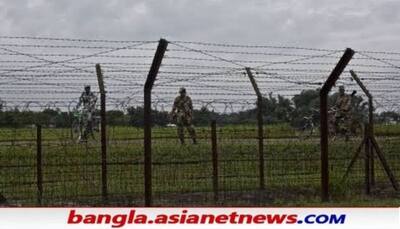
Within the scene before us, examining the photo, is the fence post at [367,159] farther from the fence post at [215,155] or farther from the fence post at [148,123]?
the fence post at [148,123]

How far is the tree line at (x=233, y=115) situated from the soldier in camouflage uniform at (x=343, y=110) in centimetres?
9

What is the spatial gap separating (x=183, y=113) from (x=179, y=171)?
2.20 m

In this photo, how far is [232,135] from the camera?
11.4 m

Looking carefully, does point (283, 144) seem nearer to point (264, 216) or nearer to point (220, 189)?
point (220, 189)

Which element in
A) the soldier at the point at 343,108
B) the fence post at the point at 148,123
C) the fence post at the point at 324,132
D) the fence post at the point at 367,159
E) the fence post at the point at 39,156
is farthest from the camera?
the soldier at the point at 343,108

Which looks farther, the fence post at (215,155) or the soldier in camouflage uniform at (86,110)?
the fence post at (215,155)

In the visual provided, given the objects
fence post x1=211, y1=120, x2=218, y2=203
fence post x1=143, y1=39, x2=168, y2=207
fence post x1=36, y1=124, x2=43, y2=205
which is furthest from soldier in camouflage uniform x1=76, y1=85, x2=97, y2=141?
Answer: fence post x1=211, y1=120, x2=218, y2=203

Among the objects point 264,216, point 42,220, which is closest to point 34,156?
point 42,220

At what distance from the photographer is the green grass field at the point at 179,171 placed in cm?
1074

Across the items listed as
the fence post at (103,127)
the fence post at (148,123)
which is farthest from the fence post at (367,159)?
the fence post at (103,127)

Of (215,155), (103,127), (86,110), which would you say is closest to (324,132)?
(215,155)

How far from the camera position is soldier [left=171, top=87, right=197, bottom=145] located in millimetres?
10191

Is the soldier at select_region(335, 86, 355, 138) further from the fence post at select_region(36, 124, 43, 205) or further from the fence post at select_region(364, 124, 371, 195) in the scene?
the fence post at select_region(36, 124, 43, 205)

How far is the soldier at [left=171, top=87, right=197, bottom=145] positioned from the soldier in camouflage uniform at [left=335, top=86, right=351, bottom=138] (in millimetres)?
2242
